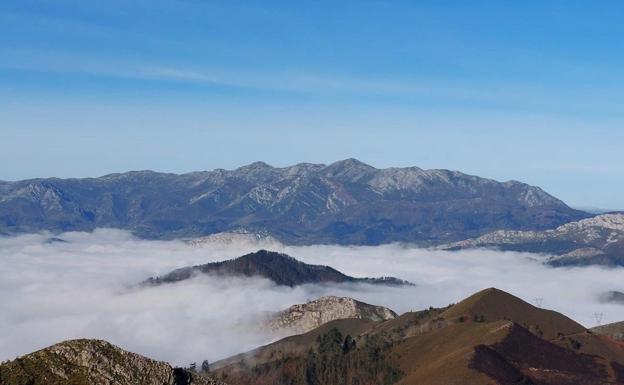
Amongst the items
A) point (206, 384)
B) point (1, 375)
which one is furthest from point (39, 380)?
point (206, 384)

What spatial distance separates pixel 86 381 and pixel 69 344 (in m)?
5.89

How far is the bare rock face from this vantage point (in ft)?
317

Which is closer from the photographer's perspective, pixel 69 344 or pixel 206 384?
pixel 69 344

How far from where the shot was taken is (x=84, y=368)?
99.8 m

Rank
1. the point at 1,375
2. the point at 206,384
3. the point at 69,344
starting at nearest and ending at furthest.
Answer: the point at 1,375, the point at 69,344, the point at 206,384

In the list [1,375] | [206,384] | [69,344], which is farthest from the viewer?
[206,384]

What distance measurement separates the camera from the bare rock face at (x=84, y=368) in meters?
96.5

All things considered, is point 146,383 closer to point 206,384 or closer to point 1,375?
point 206,384

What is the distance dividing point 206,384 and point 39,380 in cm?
2379

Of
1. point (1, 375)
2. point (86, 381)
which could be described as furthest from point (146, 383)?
point (1, 375)

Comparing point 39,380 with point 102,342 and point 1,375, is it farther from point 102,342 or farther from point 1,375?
point 102,342

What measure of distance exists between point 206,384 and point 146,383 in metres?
10.5

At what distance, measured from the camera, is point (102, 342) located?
105688 millimetres

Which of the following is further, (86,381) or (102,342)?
(102,342)
